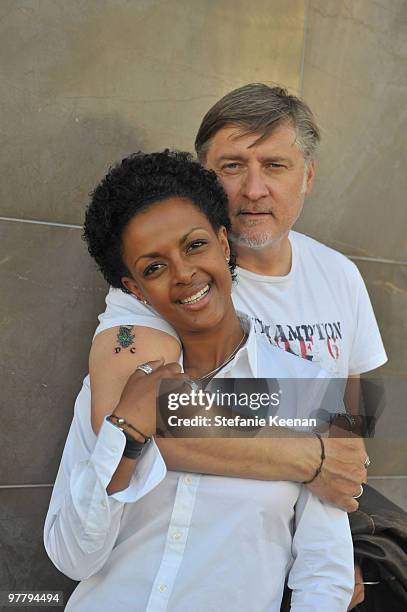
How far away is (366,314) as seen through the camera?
6.95 feet

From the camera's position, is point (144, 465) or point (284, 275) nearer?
point (144, 465)

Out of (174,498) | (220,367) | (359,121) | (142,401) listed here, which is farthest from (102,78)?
(174,498)

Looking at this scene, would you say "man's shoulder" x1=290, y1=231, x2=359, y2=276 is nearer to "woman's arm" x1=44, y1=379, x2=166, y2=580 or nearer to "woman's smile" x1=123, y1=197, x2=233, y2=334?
"woman's smile" x1=123, y1=197, x2=233, y2=334

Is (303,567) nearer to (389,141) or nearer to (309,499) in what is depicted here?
(309,499)

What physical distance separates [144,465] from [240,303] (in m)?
0.65

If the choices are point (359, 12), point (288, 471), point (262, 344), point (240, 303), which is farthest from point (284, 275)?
point (359, 12)

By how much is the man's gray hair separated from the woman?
433 mm

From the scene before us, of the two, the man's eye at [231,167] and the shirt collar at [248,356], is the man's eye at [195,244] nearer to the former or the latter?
the shirt collar at [248,356]

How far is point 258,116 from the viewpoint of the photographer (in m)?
1.92

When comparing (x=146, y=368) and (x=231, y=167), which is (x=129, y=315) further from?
(x=231, y=167)

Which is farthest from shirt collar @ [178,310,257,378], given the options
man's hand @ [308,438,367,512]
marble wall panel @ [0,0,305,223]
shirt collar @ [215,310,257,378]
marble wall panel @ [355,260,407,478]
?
marble wall panel @ [355,260,407,478]

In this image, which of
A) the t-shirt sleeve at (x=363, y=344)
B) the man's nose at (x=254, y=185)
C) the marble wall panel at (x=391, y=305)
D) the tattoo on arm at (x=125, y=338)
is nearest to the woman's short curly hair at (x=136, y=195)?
the tattoo on arm at (x=125, y=338)

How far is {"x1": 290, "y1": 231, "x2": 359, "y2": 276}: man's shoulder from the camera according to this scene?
213cm

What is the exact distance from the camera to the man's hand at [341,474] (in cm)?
147
